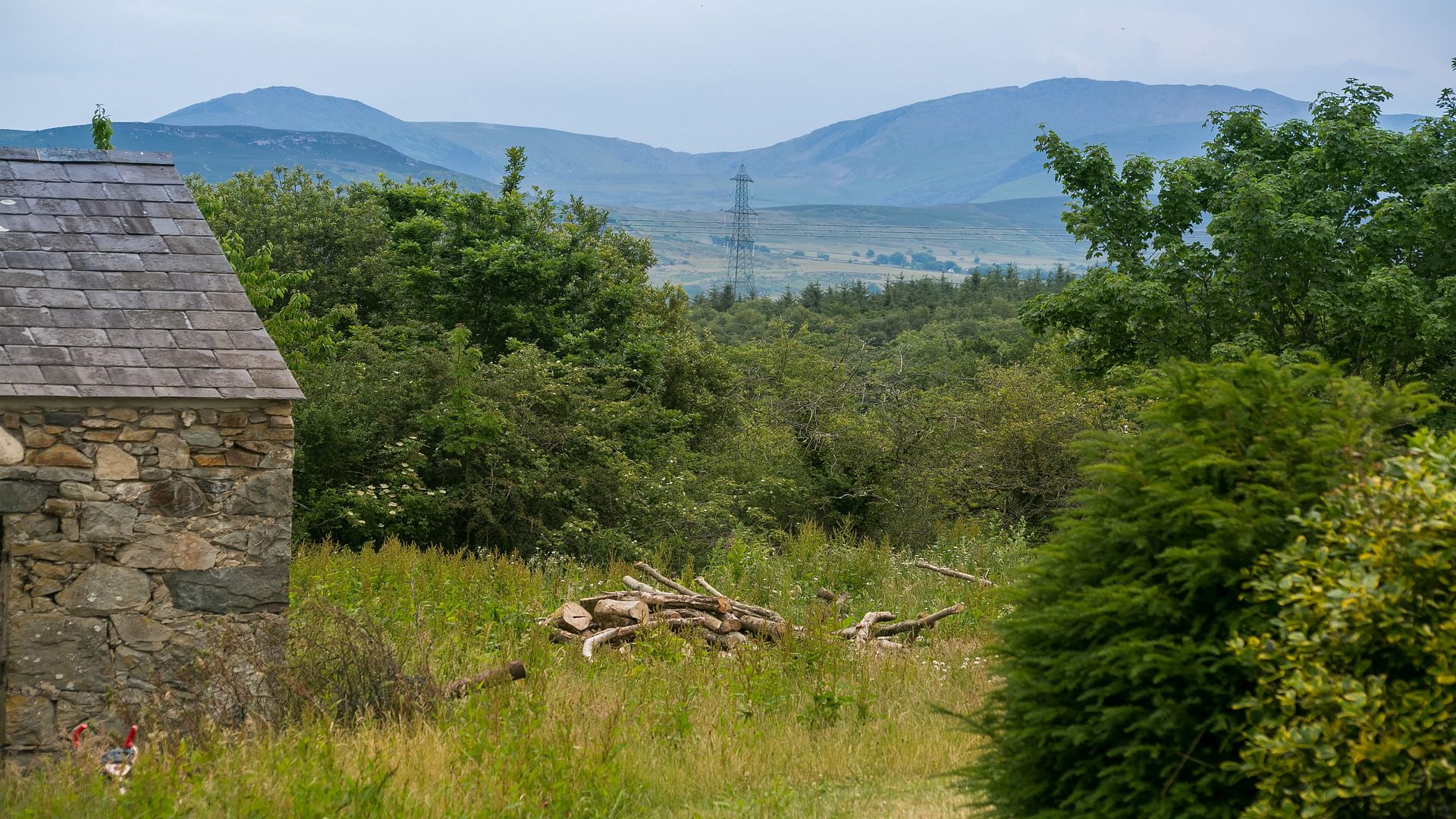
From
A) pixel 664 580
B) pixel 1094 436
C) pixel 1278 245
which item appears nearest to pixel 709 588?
pixel 664 580

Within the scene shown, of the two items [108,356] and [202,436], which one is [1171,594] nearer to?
[202,436]

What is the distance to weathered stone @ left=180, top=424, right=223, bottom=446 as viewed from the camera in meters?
6.98

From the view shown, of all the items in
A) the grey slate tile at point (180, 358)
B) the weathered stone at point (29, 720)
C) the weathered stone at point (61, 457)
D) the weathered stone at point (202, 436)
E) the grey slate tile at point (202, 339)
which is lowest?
the weathered stone at point (29, 720)

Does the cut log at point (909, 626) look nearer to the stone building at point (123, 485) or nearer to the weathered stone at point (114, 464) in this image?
the stone building at point (123, 485)

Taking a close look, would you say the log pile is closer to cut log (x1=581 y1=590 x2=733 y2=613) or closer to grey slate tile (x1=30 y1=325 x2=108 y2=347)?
cut log (x1=581 y1=590 x2=733 y2=613)

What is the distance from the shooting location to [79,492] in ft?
22.3

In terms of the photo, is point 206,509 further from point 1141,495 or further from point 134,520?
point 1141,495

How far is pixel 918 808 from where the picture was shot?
17.7 feet

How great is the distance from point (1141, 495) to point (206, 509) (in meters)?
5.84

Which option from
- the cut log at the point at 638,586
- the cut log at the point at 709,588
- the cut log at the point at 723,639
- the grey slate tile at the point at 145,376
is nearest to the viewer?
the grey slate tile at the point at 145,376

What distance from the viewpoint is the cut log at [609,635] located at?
8703mm

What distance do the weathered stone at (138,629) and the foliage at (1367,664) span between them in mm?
6379

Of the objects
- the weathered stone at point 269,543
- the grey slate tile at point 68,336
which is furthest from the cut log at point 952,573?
the grey slate tile at point 68,336

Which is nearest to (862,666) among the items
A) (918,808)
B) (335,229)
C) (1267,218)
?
(918,808)
